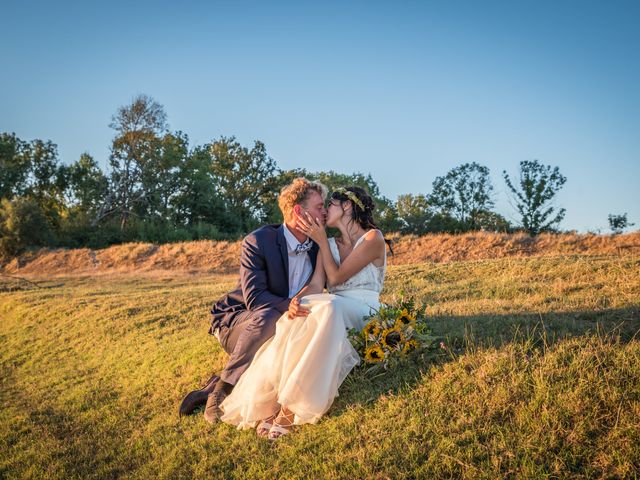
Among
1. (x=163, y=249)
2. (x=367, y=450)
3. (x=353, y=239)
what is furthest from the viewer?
(x=163, y=249)

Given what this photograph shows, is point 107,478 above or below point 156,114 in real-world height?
below

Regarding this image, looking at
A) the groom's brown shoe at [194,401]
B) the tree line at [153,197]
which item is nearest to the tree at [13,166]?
the tree line at [153,197]

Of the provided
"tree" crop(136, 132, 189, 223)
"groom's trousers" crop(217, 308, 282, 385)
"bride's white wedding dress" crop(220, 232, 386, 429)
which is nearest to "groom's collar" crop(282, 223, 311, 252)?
"groom's trousers" crop(217, 308, 282, 385)

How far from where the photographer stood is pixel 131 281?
22.3 meters

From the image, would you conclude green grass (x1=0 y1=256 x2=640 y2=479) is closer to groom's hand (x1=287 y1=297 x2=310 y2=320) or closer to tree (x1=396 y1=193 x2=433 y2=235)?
groom's hand (x1=287 y1=297 x2=310 y2=320)

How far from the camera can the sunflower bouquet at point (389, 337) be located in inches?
205

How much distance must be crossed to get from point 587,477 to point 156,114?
50281mm

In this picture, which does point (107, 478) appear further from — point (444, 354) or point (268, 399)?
point (444, 354)

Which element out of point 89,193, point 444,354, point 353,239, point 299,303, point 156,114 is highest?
point 156,114

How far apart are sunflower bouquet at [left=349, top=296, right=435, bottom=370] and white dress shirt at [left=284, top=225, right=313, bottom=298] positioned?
106cm

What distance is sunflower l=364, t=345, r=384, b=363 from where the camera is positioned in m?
5.15

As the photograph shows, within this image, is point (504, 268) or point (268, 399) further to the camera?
point (504, 268)

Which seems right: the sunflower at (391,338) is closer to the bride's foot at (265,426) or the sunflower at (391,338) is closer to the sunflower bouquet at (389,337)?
the sunflower bouquet at (389,337)

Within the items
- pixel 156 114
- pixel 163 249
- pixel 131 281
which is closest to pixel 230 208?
pixel 156 114
